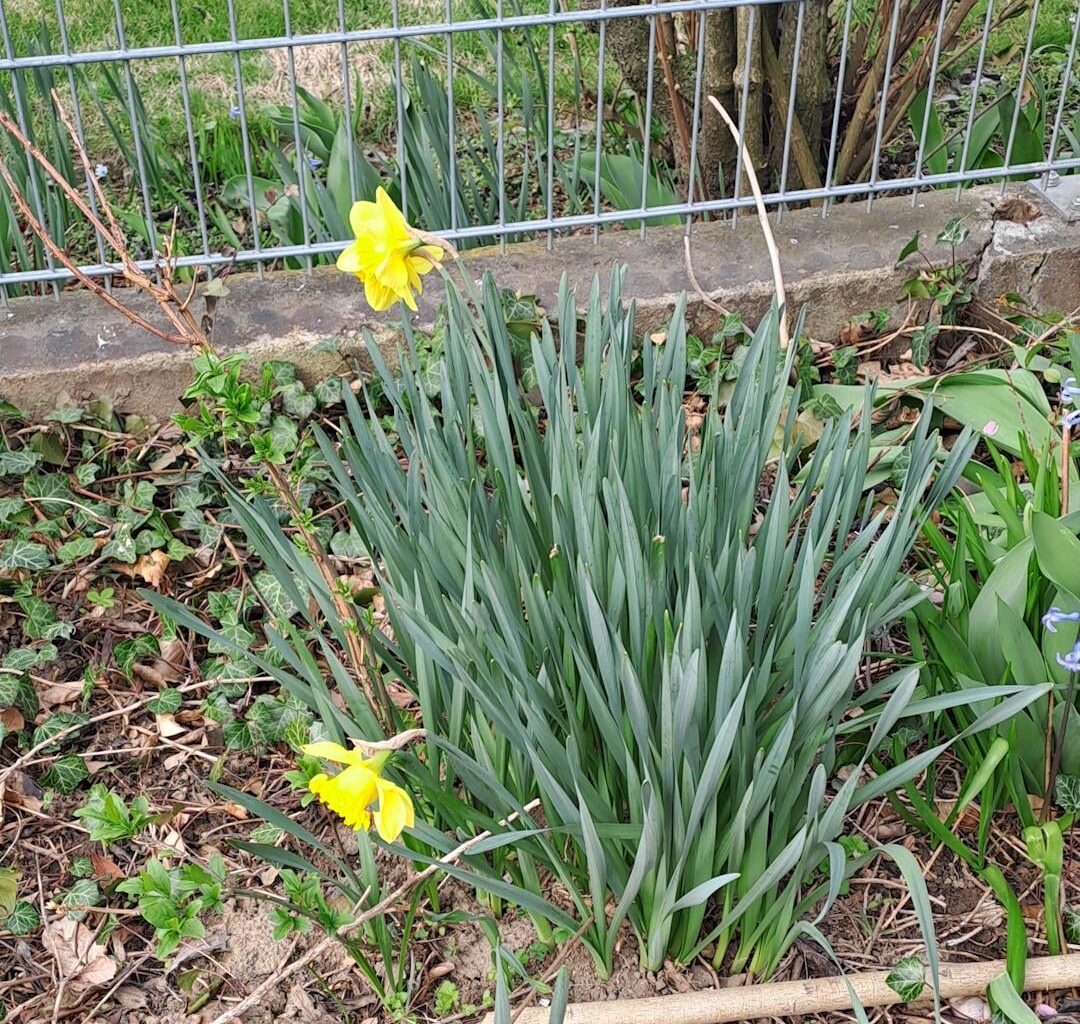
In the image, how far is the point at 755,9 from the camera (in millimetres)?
2812

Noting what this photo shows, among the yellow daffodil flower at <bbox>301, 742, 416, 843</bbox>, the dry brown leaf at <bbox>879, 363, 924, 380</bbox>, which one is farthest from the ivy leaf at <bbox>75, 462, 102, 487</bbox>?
the dry brown leaf at <bbox>879, 363, 924, 380</bbox>

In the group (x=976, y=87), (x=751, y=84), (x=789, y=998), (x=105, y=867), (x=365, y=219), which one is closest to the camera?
(x=365, y=219)

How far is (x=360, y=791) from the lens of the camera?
1.38 m

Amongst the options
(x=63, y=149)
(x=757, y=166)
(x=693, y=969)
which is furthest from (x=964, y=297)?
(x=63, y=149)

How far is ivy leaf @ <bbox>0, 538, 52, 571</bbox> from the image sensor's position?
2.39m

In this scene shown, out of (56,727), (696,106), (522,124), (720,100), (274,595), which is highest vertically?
(696,106)

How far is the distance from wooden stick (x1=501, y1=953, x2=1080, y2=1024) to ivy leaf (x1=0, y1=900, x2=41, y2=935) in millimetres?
692

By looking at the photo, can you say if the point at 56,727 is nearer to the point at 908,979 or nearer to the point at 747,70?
the point at 908,979

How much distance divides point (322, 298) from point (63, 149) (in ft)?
2.08

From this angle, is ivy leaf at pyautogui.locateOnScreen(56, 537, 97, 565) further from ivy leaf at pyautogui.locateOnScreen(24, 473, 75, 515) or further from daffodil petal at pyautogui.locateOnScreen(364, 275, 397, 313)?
daffodil petal at pyautogui.locateOnScreen(364, 275, 397, 313)

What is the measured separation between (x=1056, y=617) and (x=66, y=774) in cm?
148

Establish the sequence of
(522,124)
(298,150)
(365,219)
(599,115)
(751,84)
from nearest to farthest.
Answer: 1. (365,219)
2. (298,150)
3. (599,115)
4. (751,84)
5. (522,124)

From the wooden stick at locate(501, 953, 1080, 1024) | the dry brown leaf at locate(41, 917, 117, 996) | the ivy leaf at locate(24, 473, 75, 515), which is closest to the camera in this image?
the wooden stick at locate(501, 953, 1080, 1024)

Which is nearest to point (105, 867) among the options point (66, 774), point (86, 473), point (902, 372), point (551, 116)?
point (66, 774)
